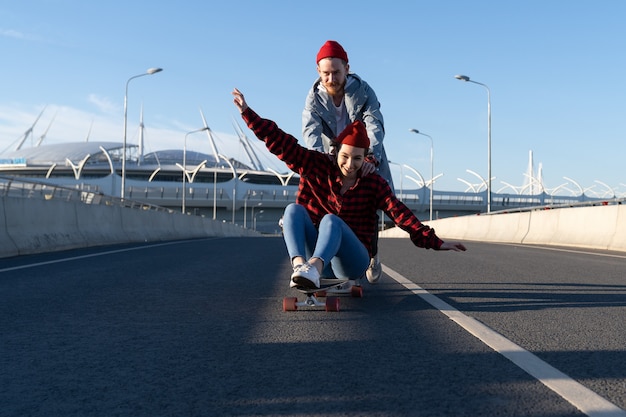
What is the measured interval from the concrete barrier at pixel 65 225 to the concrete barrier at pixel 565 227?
11.0 meters

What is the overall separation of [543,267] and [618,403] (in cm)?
724

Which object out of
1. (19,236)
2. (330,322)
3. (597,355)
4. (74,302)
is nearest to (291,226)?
(330,322)

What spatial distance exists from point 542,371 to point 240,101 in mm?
2913

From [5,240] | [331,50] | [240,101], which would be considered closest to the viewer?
[240,101]

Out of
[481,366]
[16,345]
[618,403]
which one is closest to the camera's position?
[618,403]

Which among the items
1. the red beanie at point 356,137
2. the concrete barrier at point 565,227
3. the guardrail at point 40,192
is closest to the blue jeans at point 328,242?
the red beanie at point 356,137

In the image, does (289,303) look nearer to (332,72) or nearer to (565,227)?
(332,72)

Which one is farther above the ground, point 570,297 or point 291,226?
point 291,226

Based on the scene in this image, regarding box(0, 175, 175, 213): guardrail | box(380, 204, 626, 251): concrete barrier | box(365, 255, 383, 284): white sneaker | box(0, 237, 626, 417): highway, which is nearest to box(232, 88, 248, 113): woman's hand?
box(0, 237, 626, 417): highway

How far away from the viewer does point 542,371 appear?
314cm

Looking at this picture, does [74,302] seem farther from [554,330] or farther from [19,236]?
[19,236]

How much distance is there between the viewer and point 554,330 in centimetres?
428

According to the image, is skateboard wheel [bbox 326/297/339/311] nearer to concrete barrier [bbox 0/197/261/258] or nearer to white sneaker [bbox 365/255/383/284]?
white sneaker [bbox 365/255/383/284]

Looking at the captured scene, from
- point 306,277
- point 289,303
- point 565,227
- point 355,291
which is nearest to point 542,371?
point 306,277
